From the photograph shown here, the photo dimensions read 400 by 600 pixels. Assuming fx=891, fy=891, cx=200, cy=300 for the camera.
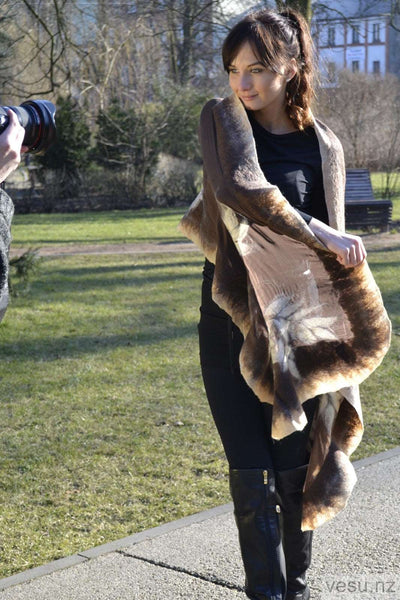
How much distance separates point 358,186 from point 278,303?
14505 millimetres

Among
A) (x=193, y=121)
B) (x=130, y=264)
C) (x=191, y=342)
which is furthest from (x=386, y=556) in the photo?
(x=193, y=121)

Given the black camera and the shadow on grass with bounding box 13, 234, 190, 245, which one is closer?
the black camera

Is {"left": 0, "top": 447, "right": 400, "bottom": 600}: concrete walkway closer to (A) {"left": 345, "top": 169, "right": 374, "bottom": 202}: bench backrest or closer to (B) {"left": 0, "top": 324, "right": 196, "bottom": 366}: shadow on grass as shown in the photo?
(B) {"left": 0, "top": 324, "right": 196, "bottom": 366}: shadow on grass

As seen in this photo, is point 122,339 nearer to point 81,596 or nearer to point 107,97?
point 81,596

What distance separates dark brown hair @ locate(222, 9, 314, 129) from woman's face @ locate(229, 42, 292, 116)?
0.02 meters

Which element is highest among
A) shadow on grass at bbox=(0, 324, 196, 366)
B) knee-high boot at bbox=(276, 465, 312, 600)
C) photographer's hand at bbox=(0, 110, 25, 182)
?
photographer's hand at bbox=(0, 110, 25, 182)

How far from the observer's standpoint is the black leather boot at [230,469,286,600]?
265 centimetres

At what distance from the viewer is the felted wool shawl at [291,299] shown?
8.55ft

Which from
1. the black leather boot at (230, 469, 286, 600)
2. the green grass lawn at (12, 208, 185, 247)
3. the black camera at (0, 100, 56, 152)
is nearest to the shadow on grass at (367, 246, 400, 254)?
the green grass lawn at (12, 208, 185, 247)

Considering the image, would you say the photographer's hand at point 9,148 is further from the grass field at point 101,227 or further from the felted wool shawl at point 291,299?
the grass field at point 101,227

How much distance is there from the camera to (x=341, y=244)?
2.61 metres

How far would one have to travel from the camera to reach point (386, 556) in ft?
11.3

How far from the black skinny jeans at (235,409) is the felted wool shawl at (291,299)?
7 cm

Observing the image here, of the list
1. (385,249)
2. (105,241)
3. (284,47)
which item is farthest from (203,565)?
(105,241)
